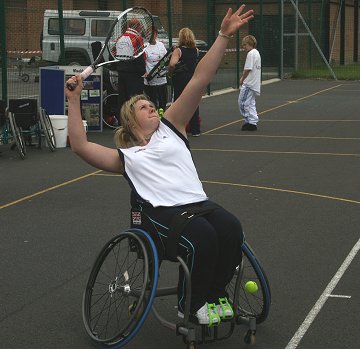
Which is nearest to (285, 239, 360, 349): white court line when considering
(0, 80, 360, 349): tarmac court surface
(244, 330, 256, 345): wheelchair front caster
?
(0, 80, 360, 349): tarmac court surface

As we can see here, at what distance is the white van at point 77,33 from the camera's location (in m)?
18.5

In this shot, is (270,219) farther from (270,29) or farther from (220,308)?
(270,29)

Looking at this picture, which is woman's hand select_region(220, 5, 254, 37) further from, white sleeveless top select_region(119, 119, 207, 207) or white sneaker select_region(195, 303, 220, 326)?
white sneaker select_region(195, 303, 220, 326)

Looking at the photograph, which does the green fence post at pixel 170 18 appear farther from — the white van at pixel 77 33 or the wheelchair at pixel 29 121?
the wheelchair at pixel 29 121

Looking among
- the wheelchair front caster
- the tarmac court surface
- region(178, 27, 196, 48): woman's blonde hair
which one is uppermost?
region(178, 27, 196, 48): woman's blonde hair

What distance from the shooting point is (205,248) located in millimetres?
5117

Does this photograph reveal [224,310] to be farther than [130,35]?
No

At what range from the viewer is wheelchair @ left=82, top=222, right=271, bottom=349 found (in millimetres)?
4961

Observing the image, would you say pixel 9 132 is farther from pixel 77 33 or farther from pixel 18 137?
pixel 77 33

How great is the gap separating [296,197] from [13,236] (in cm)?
325

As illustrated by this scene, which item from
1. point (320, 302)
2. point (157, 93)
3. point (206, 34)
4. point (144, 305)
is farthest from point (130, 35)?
point (206, 34)

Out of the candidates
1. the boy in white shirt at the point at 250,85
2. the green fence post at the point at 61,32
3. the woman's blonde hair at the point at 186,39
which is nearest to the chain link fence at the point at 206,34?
the green fence post at the point at 61,32

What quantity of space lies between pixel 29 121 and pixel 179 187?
898cm

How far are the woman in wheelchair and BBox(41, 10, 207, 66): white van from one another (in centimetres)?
1170
